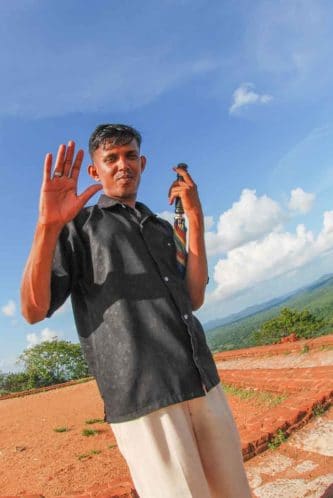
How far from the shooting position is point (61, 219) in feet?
3.56

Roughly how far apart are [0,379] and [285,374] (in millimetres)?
15442

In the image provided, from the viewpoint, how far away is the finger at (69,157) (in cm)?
122

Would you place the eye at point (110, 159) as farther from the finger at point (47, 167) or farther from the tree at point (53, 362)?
the tree at point (53, 362)

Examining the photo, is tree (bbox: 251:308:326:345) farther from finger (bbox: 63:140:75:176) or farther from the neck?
finger (bbox: 63:140:75:176)

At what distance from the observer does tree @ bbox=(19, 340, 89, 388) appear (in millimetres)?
17203

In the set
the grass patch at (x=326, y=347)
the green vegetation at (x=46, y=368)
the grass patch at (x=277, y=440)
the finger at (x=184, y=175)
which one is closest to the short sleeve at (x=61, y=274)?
the finger at (x=184, y=175)

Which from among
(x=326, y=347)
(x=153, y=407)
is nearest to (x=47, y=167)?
(x=153, y=407)

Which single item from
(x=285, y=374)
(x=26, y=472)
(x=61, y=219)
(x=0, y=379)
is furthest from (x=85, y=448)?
(x=0, y=379)

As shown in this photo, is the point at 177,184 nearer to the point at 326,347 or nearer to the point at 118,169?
the point at 118,169

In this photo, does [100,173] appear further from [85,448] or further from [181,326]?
[85,448]

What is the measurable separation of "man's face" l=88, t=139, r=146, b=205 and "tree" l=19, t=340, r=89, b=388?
17498mm

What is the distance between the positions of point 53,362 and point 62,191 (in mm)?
18177

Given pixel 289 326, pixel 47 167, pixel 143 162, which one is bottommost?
pixel 289 326

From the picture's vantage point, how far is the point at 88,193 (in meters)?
1.20
